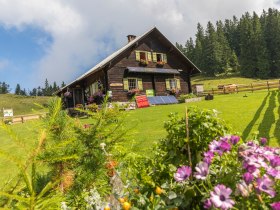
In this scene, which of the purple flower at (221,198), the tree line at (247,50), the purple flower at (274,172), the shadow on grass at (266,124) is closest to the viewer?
the purple flower at (221,198)

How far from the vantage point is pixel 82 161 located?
289 cm

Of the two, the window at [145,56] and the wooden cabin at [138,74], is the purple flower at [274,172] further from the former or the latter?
the window at [145,56]

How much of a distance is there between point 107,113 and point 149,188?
4.21 feet

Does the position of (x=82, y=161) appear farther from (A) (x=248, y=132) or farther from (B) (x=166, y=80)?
(B) (x=166, y=80)

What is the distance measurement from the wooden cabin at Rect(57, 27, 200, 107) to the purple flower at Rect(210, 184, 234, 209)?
75.7 feet

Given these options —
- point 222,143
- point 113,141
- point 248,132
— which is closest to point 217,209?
point 222,143

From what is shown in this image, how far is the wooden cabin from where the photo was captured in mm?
25625

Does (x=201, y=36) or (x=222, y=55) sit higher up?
(x=201, y=36)

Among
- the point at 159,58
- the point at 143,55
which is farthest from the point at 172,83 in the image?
the point at 143,55

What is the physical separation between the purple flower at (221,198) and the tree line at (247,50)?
76237 millimetres

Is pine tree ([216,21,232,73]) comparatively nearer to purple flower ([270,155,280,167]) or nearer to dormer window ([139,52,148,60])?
dormer window ([139,52,148,60])

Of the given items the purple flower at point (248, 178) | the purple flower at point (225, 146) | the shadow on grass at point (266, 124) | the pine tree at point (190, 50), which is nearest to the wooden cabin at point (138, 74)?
the shadow on grass at point (266, 124)

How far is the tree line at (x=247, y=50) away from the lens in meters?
72.9

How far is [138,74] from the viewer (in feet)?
90.1
